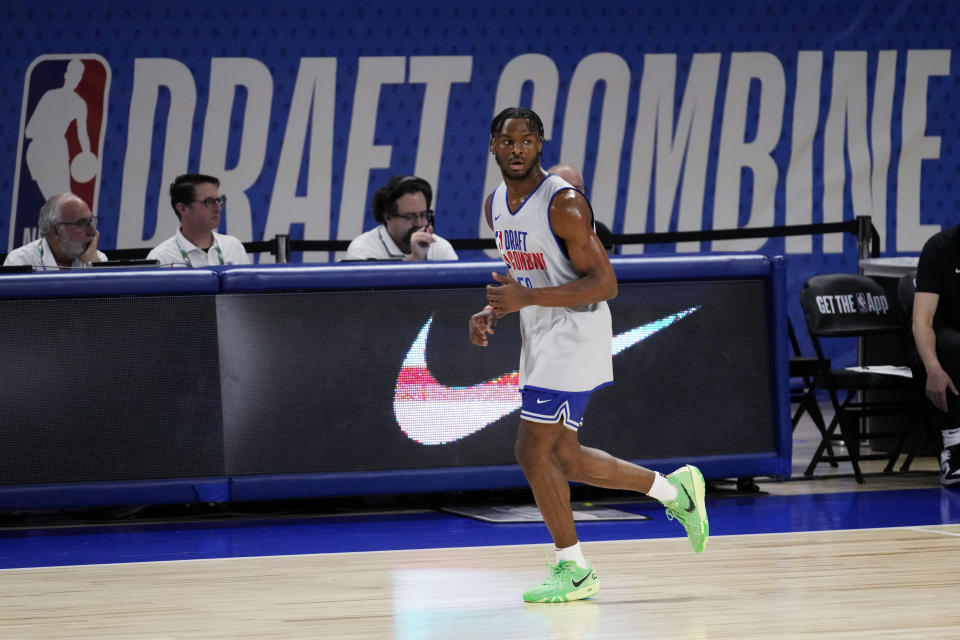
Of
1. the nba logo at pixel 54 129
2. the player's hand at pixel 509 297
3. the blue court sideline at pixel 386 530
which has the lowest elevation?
the blue court sideline at pixel 386 530

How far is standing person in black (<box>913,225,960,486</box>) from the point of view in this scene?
773cm

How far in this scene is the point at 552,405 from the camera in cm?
490

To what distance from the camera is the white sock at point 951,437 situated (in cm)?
775

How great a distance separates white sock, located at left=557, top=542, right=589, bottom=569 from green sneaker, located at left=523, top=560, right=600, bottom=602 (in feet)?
0.05

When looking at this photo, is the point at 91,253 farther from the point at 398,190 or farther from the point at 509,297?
the point at 509,297

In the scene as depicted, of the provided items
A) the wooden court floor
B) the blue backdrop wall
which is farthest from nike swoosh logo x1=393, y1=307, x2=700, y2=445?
the blue backdrop wall

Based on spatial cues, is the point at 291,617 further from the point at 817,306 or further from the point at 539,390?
the point at 817,306

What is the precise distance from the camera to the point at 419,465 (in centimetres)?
698

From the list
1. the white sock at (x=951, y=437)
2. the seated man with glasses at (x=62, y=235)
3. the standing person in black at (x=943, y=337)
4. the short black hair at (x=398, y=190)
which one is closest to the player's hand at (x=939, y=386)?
the standing person in black at (x=943, y=337)

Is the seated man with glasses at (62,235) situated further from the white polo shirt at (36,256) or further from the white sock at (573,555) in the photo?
the white sock at (573,555)

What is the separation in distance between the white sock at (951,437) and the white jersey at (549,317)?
11.4ft

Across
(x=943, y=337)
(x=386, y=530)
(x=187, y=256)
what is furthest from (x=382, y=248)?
(x=943, y=337)

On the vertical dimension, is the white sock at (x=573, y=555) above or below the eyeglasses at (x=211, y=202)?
below

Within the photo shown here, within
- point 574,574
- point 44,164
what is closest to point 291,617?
point 574,574
